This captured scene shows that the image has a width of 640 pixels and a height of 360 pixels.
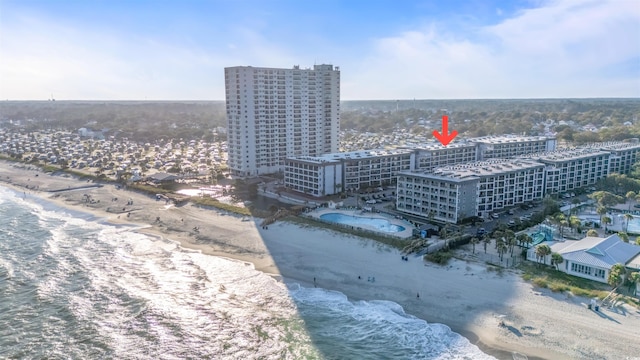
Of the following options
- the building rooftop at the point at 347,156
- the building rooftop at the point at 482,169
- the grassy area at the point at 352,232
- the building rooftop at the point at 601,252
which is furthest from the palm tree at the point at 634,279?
the building rooftop at the point at 347,156

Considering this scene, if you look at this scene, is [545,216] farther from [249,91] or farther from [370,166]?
[249,91]

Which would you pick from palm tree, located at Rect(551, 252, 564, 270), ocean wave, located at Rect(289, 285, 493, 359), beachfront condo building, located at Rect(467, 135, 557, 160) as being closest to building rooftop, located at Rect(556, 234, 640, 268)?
palm tree, located at Rect(551, 252, 564, 270)

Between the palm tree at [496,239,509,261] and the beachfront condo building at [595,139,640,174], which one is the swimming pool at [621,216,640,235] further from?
the beachfront condo building at [595,139,640,174]

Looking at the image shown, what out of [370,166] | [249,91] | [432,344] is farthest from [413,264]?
[249,91]

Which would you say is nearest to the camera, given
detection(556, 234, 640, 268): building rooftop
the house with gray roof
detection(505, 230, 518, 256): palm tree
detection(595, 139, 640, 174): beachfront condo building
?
the house with gray roof

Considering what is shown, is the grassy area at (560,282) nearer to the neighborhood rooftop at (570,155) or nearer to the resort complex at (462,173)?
the resort complex at (462,173)
